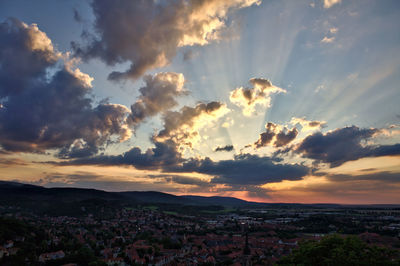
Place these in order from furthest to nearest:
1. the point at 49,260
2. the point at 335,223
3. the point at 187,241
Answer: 1. the point at 335,223
2. the point at 187,241
3. the point at 49,260

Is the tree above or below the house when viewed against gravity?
above

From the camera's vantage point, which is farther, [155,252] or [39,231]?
[39,231]

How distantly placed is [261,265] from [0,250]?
66478 millimetres

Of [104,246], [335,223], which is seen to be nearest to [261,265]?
A: [104,246]

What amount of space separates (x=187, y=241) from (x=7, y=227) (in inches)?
2525

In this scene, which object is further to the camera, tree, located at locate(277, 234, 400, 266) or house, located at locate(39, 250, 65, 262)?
house, located at locate(39, 250, 65, 262)

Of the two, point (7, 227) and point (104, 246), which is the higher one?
point (7, 227)

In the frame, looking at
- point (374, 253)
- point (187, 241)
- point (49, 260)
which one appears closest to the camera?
point (374, 253)

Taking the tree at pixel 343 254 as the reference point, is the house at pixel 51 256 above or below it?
below

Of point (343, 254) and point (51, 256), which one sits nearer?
point (343, 254)

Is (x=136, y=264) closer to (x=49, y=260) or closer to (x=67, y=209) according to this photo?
(x=49, y=260)

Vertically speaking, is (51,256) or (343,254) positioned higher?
(343,254)

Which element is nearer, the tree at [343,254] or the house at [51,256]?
the tree at [343,254]

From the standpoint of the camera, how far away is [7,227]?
84.9 metres
